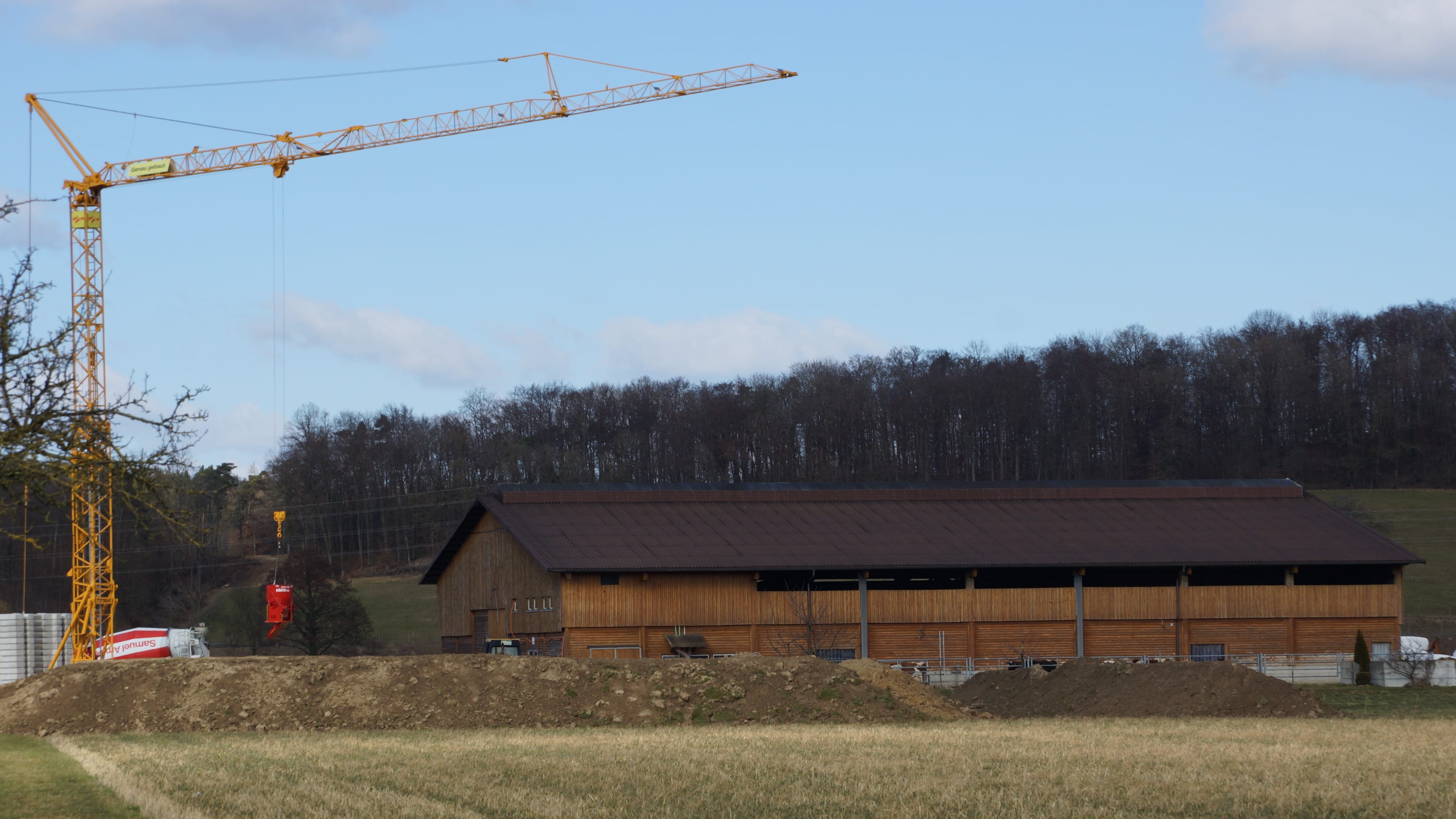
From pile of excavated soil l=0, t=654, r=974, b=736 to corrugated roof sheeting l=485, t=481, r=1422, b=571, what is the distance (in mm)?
14030

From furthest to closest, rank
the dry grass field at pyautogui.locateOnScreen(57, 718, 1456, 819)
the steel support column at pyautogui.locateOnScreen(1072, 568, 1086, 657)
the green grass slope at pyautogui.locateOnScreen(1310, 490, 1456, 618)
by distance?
1. the green grass slope at pyautogui.locateOnScreen(1310, 490, 1456, 618)
2. the steel support column at pyautogui.locateOnScreen(1072, 568, 1086, 657)
3. the dry grass field at pyautogui.locateOnScreen(57, 718, 1456, 819)

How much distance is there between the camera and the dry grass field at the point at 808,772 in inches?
619

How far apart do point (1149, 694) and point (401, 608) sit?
6784 cm

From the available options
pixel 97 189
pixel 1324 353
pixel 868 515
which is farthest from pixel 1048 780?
pixel 1324 353

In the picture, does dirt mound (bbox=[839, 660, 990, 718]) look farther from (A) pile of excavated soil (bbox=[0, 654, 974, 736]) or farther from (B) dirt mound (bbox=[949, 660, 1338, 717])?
(B) dirt mound (bbox=[949, 660, 1338, 717])

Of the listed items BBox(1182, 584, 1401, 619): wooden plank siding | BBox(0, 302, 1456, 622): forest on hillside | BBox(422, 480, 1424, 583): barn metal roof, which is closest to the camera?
BBox(422, 480, 1424, 583): barn metal roof

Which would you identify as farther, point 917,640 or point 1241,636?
point 1241,636

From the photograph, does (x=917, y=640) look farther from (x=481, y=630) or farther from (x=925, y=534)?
(x=481, y=630)

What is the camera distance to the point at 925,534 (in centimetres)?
5153

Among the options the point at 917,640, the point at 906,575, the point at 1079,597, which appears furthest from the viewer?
the point at 906,575

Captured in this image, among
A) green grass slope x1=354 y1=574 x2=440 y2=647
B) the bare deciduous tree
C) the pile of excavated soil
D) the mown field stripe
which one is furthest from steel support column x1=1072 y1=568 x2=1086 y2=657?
green grass slope x1=354 y1=574 x2=440 y2=647

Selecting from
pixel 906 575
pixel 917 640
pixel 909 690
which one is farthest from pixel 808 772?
pixel 906 575

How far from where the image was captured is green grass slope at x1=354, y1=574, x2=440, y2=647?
3295 inches

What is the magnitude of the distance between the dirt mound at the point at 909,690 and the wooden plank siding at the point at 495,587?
15.9 metres
